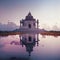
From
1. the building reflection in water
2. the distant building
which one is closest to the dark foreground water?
the building reflection in water

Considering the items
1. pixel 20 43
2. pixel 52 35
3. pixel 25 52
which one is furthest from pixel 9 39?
pixel 52 35

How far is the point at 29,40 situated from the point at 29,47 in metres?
0.21

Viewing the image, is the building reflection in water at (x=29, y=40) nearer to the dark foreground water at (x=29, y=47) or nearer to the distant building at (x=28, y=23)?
the dark foreground water at (x=29, y=47)

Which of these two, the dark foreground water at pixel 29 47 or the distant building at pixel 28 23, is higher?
the distant building at pixel 28 23

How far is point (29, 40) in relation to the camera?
3.65 meters

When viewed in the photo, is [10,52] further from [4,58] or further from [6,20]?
[6,20]

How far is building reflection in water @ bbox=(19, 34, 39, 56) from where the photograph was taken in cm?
356

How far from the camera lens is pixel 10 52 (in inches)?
137

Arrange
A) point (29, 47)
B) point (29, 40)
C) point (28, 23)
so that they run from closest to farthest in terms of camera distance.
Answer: point (29, 47), point (29, 40), point (28, 23)

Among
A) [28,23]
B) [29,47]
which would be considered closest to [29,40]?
[29,47]

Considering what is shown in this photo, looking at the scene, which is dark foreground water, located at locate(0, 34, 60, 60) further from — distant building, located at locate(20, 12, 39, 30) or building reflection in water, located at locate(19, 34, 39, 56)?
distant building, located at locate(20, 12, 39, 30)

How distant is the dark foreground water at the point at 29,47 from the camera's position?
3391 mm

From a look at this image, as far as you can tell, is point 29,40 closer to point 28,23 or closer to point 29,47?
point 29,47

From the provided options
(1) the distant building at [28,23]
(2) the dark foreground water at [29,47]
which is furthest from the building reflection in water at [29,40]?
(1) the distant building at [28,23]
